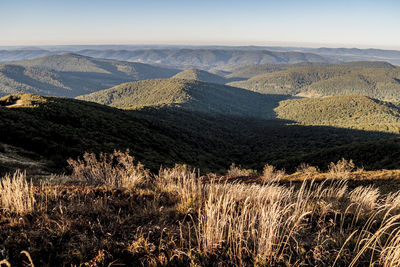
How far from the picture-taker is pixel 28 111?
3281 centimetres

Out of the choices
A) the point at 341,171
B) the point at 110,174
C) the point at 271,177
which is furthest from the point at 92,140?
the point at 341,171

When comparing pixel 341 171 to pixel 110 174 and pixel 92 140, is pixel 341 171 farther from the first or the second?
pixel 92 140

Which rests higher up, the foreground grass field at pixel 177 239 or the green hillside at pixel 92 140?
the foreground grass field at pixel 177 239

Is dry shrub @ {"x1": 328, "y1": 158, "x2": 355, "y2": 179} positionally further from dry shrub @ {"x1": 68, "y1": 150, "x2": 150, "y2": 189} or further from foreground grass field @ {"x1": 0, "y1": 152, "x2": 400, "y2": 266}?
dry shrub @ {"x1": 68, "y1": 150, "x2": 150, "y2": 189}

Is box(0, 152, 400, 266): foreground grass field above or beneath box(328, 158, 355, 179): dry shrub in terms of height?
above

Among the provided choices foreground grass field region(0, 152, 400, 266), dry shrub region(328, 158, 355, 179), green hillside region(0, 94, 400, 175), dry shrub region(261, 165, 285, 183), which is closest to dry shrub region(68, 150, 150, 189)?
foreground grass field region(0, 152, 400, 266)

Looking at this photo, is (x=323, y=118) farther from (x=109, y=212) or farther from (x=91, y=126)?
(x=109, y=212)

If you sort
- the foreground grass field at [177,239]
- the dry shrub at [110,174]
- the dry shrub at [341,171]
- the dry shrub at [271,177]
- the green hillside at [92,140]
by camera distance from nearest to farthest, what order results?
the foreground grass field at [177,239] < the dry shrub at [271,177] < the dry shrub at [110,174] < the dry shrub at [341,171] < the green hillside at [92,140]

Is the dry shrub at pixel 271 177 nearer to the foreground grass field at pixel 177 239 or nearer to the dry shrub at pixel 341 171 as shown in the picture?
the foreground grass field at pixel 177 239

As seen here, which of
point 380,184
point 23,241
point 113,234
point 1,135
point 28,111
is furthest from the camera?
point 28,111

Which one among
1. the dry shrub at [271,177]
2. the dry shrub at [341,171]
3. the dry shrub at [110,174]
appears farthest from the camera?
the dry shrub at [341,171]

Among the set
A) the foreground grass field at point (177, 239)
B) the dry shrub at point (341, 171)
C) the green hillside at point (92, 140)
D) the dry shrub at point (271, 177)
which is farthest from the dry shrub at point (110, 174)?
the dry shrub at point (341, 171)

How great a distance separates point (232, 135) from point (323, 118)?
130 m

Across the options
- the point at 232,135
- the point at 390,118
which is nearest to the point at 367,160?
the point at 232,135
